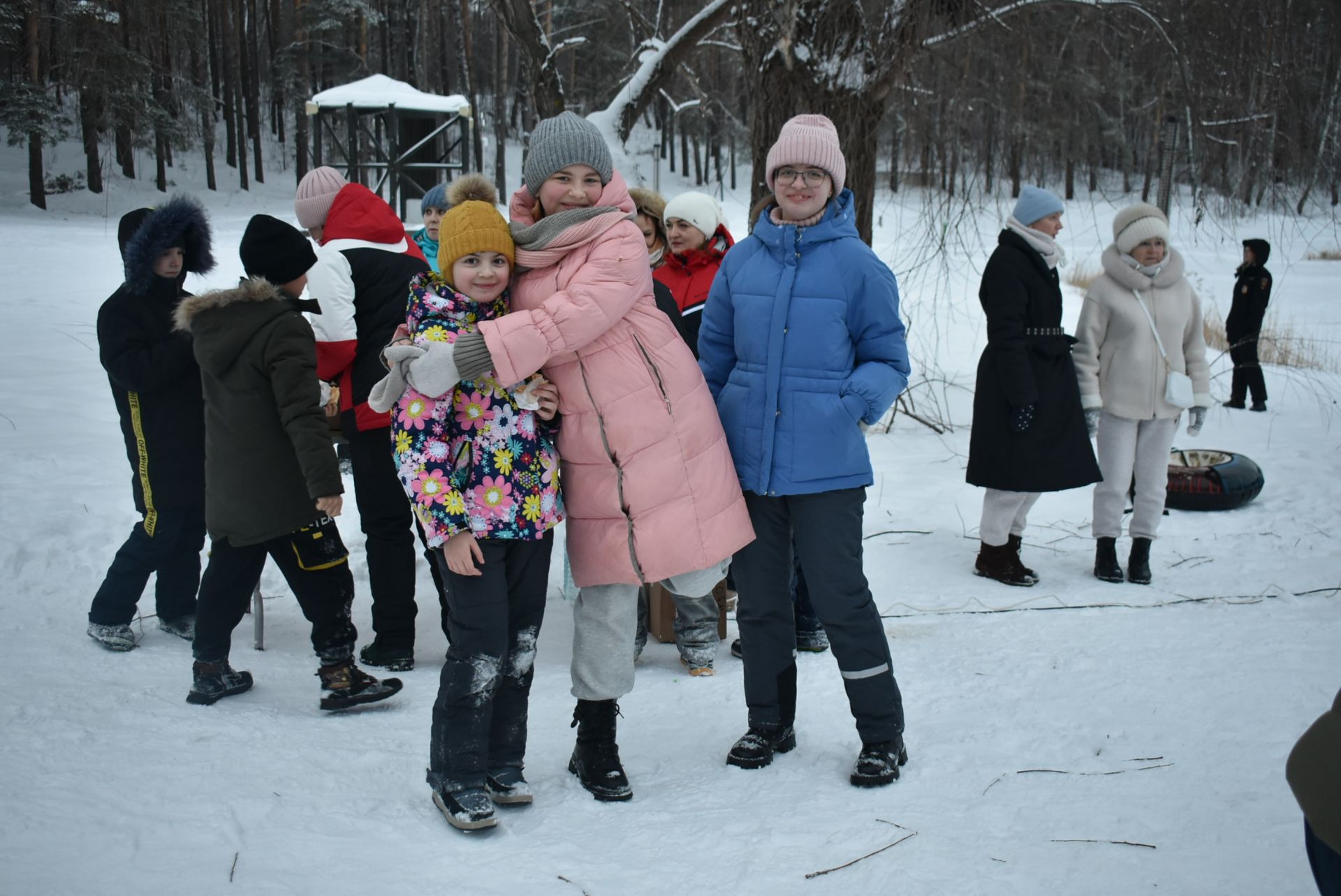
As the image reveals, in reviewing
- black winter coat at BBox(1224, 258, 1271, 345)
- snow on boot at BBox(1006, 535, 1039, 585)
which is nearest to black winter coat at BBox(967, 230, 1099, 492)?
snow on boot at BBox(1006, 535, 1039, 585)

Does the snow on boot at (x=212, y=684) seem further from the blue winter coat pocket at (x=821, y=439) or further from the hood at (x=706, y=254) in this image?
the hood at (x=706, y=254)

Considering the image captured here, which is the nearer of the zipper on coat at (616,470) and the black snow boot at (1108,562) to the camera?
the zipper on coat at (616,470)

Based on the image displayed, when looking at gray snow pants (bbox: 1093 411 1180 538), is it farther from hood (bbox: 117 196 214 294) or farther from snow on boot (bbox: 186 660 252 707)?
hood (bbox: 117 196 214 294)

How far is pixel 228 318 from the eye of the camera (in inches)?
130

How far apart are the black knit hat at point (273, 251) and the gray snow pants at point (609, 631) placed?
1.59 metres

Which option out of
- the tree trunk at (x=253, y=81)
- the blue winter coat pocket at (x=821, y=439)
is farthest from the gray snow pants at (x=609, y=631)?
the tree trunk at (x=253, y=81)

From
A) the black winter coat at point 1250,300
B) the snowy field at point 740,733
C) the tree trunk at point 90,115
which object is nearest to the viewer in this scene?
the snowy field at point 740,733

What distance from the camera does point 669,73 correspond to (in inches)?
338

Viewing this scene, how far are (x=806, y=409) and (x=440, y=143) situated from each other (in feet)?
80.3

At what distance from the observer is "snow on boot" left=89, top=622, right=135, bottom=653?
3.85 m

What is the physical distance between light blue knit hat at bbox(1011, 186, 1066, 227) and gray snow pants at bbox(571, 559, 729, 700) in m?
2.87

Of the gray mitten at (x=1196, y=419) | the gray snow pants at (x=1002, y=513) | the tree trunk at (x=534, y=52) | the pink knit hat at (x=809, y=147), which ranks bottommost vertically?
the gray snow pants at (x=1002, y=513)

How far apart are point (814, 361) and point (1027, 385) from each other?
2224 millimetres

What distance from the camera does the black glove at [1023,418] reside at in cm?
479
